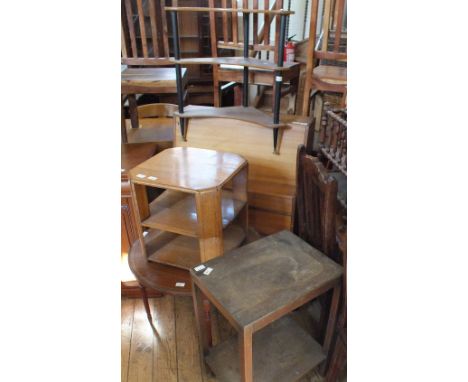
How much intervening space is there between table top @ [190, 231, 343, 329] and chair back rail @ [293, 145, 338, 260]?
76mm

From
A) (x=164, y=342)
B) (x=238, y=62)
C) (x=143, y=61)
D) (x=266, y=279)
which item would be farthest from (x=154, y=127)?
(x=266, y=279)

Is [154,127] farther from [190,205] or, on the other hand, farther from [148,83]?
[190,205]

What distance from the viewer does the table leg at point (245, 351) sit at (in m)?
0.93

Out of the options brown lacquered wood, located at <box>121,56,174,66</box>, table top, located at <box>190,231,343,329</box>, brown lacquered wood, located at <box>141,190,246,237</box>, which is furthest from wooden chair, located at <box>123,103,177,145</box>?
table top, located at <box>190,231,343,329</box>

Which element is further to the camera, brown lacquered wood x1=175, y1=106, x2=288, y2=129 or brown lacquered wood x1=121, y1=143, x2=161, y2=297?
brown lacquered wood x1=175, y1=106, x2=288, y2=129

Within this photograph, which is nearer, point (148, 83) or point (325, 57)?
point (148, 83)

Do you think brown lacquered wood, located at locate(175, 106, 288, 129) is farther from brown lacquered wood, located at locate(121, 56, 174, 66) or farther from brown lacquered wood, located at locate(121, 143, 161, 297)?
brown lacquered wood, located at locate(121, 56, 174, 66)

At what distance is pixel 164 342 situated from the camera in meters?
1.62

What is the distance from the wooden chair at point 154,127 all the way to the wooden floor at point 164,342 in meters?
0.96

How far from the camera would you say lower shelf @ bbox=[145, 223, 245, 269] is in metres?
1.49

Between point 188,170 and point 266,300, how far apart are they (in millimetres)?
588
